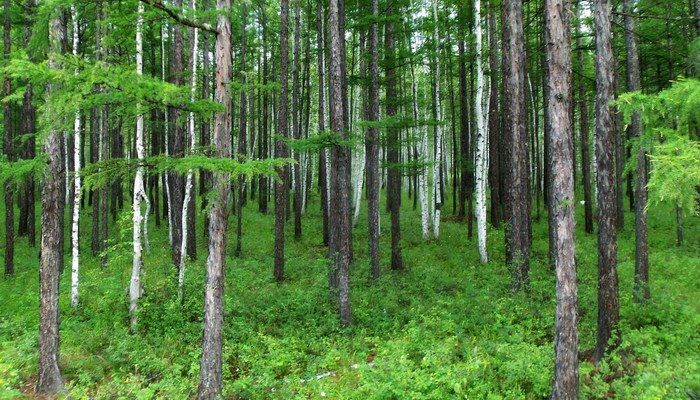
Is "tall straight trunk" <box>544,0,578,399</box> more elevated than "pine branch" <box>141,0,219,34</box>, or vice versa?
"pine branch" <box>141,0,219,34</box>

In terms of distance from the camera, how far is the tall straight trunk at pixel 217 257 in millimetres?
6668

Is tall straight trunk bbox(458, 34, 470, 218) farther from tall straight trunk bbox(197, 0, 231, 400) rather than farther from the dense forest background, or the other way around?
tall straight trunk bbox(197, 0, 231, 400)

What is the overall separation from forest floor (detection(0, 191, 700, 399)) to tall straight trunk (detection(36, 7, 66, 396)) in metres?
0.40

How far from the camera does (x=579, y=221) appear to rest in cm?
2220

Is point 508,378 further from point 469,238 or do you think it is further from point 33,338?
point 469,238

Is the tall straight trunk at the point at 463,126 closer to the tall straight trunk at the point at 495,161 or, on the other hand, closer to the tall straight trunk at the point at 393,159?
the tall straight trunk at the point at 495,161

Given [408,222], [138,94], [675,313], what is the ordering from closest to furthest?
[138,94] → [675,313] → [408,222]

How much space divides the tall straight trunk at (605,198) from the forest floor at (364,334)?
369 mm

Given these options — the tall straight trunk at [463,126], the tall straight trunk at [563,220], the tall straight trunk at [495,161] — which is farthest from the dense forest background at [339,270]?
the tall straight trunk at [495,161]

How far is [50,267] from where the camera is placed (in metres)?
7.24

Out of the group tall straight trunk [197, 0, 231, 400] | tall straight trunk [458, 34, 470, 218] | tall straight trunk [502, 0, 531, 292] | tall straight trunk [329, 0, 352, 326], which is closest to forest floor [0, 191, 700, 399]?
tall straight trunk [502, 0, 531, 292]

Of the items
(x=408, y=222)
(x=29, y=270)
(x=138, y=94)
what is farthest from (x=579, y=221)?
(x=29, y=270)

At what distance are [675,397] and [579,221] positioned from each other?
18.3m

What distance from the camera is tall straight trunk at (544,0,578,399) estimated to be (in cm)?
619
